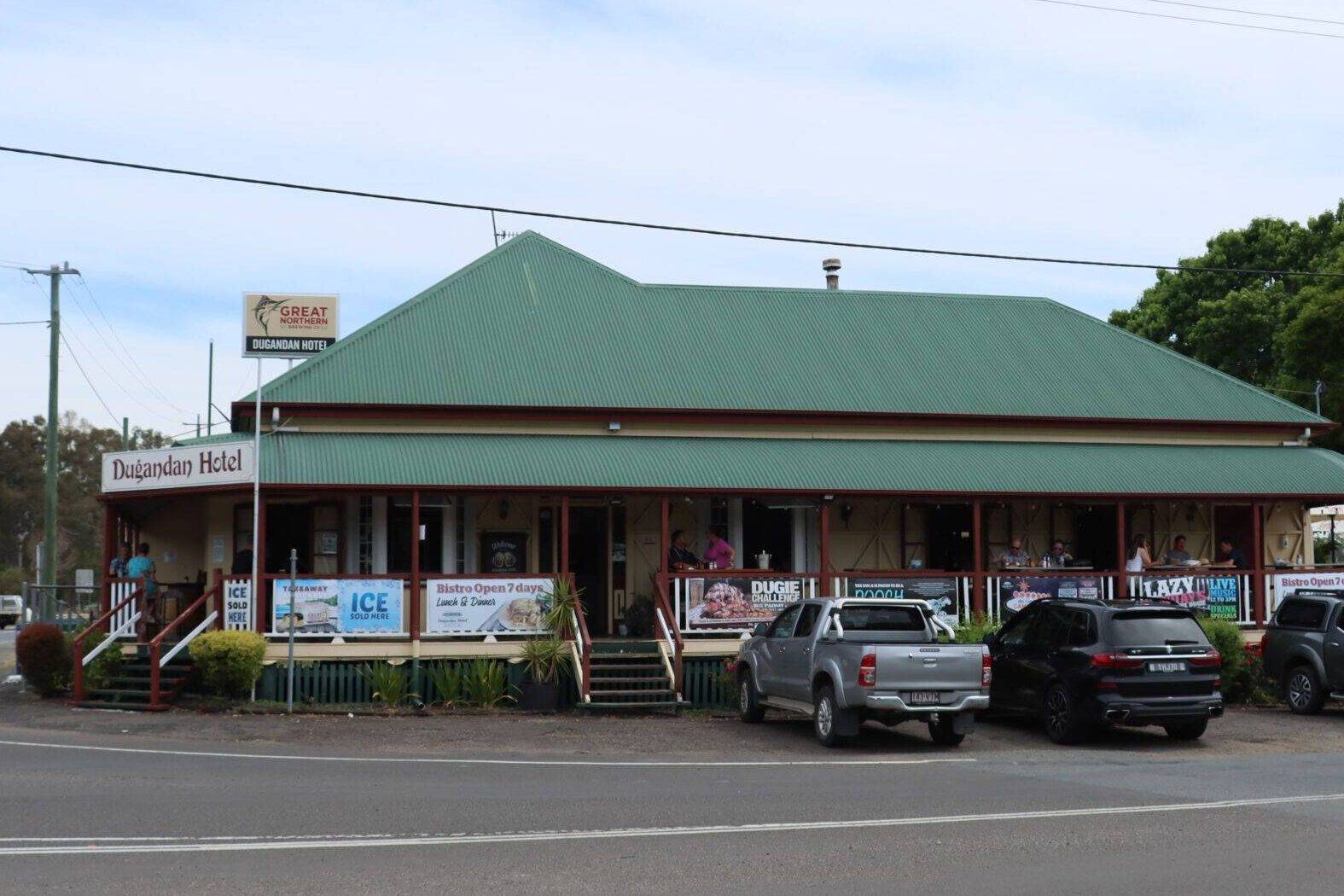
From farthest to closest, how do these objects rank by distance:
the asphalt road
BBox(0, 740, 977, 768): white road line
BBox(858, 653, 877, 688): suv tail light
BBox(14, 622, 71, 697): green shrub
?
BBox(14, 622, 71, 697): green shrub, BBox(858, 653, 877, 688): suv tail light, BBox(0, 740, 977, 768): white road line, the asphalt road

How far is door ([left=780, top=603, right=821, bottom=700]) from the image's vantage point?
1775 centimetres

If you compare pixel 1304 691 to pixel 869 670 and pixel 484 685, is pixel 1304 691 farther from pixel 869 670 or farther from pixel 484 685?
pixel 484 685

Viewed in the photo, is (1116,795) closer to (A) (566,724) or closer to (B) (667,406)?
(A) (566,724)

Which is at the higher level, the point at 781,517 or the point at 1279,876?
the point at 781,517

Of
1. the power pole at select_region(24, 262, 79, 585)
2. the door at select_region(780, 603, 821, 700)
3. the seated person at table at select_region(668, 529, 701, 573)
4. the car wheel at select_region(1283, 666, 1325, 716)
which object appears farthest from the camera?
the power pole at select_region(24, 262, 79, 585)

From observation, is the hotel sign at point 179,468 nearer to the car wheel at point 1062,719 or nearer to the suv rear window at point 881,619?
the suv rear window at point 881,619

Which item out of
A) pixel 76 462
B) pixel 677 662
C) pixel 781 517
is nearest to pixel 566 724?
pixel 677 662

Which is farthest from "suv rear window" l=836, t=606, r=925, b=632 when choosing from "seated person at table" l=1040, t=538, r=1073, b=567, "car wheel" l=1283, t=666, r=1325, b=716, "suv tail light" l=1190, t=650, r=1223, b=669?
"seated person at table" l=1040, t=538, r=1073, b=567

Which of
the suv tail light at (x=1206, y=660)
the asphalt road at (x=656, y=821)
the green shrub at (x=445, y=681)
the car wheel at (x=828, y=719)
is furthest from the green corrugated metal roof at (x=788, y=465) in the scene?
the suv tail light at (x=1206, y=660)

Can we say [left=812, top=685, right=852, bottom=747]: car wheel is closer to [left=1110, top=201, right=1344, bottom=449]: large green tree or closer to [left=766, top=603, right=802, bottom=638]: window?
[left=766, top=603, right=802, bottom=638]: window

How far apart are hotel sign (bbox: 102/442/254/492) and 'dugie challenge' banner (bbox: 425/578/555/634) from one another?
339 centimetres

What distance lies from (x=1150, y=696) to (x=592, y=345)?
40.6 feet

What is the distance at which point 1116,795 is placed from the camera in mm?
12961

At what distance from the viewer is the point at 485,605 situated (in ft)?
71.8
